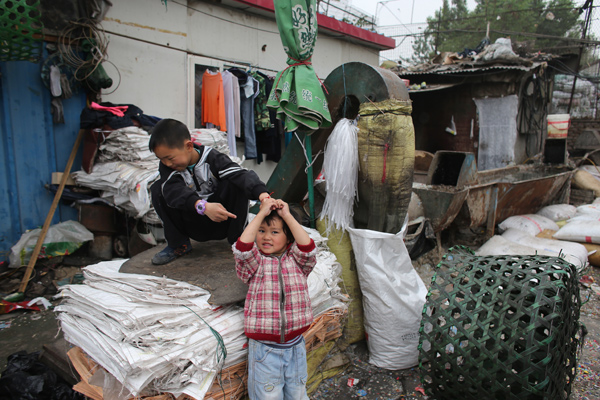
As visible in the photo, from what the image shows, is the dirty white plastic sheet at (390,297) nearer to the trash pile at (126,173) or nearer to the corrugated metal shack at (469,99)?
the trash pile at (126,173)

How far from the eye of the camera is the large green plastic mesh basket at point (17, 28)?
3078 millimetres

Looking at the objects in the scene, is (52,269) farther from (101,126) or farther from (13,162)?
(101,126)

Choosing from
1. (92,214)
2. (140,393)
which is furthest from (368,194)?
(92,214)

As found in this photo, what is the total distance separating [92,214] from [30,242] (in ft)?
2.11

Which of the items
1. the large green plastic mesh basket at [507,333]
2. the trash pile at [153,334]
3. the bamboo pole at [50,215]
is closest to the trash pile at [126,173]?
the bamboo pole at [50,215]

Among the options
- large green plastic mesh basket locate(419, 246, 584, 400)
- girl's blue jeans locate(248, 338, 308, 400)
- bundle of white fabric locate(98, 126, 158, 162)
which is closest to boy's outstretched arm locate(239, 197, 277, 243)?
girl's blue jeans locate(248, 338, 308, 400)

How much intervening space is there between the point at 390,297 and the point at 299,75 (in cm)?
167

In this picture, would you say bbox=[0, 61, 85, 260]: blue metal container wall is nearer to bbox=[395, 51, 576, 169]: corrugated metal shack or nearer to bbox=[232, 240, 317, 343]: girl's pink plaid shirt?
bbox=[232, 240, 317, 343]: girl's pink plaid shirt

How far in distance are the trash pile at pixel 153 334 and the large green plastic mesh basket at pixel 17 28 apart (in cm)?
237

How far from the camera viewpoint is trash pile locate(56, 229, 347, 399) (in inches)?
65.2

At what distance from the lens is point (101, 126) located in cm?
423

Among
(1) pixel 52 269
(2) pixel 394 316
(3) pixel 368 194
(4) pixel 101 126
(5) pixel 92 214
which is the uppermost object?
(4) pixel 101 126

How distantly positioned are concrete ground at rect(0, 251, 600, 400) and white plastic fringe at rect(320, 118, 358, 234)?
1031mm

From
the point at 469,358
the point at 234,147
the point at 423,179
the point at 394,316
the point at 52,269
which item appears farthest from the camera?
the point at 423,179
